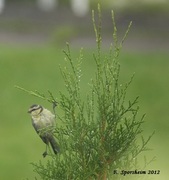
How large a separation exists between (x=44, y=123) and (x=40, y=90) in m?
11.6

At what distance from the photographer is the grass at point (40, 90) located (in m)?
11.8

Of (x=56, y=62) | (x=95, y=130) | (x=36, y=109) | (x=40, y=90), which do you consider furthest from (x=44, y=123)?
(x=56, y=62)

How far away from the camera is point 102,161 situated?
Result: 322 cm

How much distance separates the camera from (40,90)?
14820 millimetres

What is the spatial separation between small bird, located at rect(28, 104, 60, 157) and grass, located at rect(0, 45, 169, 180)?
22.7 feet

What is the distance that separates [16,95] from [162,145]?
3.74m

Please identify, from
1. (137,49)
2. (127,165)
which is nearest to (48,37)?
(137,49)

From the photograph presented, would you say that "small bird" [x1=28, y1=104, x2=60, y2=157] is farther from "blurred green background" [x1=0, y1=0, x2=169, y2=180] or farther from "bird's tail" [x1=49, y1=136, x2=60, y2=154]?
"blurred green background" [x1=0, y1=0, x2=169, y2=180]

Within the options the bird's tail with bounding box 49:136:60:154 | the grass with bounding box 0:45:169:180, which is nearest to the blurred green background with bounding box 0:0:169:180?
the grass with bounding box 0:45:169:180

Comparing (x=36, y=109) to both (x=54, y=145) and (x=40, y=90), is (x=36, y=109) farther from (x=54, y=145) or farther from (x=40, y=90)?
(x=40, y=90)

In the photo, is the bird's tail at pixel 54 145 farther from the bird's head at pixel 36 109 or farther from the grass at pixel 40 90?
the grass at pixel 40 90

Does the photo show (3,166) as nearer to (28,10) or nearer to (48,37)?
(48,37)

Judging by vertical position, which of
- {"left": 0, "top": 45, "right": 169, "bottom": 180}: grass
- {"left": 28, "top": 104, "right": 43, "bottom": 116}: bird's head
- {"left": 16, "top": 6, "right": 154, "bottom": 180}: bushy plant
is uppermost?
{"left": 0, "top": 45, "right": 169, "bottom": 180}: grass

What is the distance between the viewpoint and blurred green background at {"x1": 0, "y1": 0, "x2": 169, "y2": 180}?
1228cm
